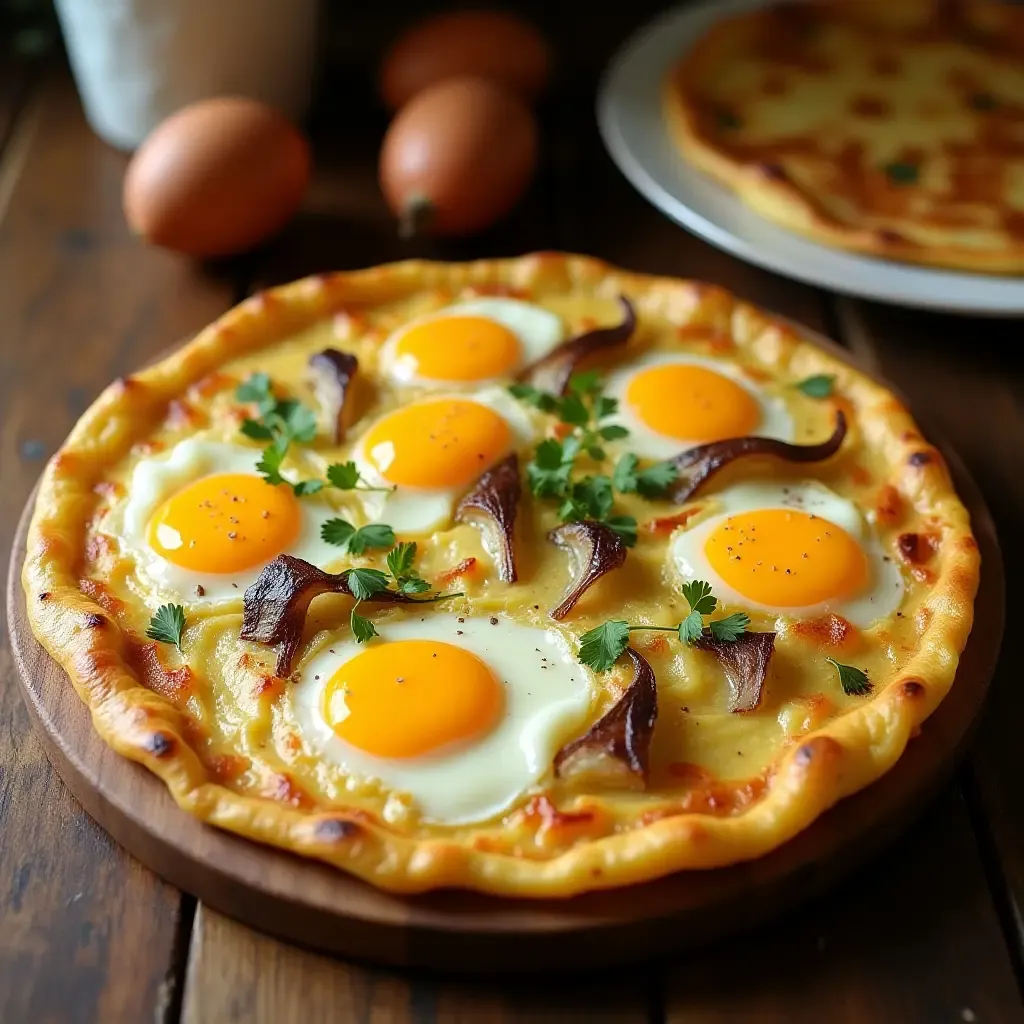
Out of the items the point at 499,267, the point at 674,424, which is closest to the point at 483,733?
the point at 674,424

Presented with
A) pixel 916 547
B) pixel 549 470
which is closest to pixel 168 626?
pixel 549 470

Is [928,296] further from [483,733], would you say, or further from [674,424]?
[483,733]

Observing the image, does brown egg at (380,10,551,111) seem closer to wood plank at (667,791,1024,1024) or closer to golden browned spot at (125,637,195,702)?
golden browned spot at (125,637,195,702)

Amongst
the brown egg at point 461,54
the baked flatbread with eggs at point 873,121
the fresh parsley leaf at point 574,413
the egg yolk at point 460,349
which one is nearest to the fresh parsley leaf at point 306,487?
the egg yolk at point 460,349

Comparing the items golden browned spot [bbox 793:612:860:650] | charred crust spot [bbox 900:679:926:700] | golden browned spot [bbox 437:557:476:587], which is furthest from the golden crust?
golden browned spot [bbox 437:557:476:587]

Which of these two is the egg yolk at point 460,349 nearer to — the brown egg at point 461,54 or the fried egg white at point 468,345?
the fried egg white at point 468,345

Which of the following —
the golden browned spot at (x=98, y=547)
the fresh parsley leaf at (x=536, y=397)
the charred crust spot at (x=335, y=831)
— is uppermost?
the charred crust spot at (x=335, y=831)
